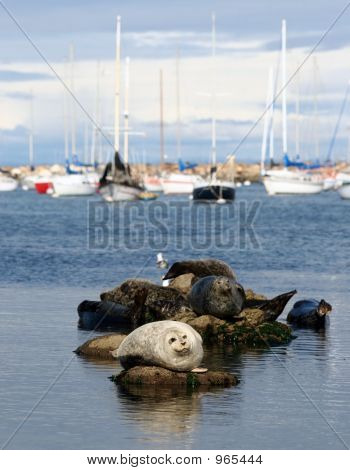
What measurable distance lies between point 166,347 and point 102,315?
715 cm

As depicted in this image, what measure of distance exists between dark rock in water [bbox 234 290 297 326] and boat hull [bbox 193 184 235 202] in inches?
3138

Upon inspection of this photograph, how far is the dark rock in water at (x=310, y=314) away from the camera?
81.7ft

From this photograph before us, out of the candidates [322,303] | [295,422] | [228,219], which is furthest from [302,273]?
[228,219]

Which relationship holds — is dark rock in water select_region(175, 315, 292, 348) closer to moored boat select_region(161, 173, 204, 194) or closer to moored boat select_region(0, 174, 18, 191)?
moored boat select_region(161, 173, 204, 194)

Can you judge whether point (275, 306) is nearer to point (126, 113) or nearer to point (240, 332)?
point (240, 332)

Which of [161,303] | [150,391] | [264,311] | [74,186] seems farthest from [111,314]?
[74,186]

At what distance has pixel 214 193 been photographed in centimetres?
10512

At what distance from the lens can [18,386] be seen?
17.8m

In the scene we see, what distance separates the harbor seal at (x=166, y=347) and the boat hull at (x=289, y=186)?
354ft

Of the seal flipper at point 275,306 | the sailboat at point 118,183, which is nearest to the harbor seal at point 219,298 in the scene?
the seal flipper at point 275,306

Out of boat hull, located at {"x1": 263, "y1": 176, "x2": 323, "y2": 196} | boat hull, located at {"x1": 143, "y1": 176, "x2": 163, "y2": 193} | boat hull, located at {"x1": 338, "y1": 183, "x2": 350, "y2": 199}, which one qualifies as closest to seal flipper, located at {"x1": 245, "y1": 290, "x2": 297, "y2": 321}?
boat hull, located at {"x1": 338, "y1": 183, "x2": 350, "y2": 199}

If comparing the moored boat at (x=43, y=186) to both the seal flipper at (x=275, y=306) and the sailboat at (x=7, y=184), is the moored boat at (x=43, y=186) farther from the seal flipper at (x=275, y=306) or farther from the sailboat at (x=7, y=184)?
the seal flipper at (x=275, y=306)

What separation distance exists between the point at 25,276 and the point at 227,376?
19.5 meters

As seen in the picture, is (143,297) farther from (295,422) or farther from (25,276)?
(25,276)
